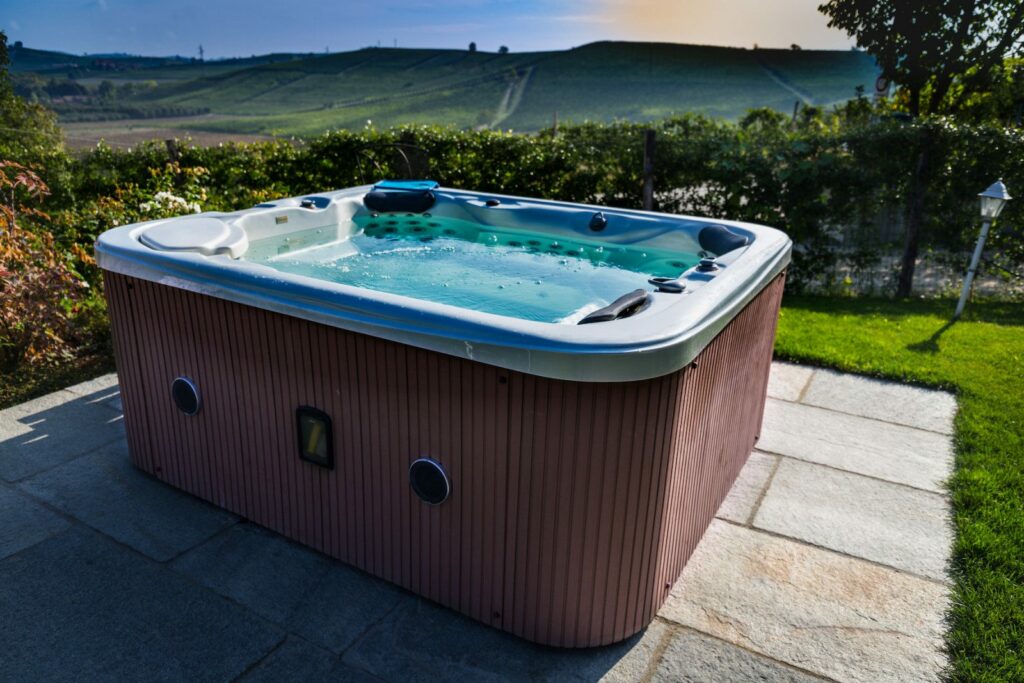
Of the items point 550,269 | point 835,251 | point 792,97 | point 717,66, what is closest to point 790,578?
point 550,269

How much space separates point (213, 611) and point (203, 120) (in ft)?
122

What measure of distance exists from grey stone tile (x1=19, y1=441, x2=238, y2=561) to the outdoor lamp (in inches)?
176

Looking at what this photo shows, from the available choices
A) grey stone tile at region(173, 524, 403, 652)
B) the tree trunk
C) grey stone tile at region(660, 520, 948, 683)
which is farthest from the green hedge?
grey stone tile at region(660, 520, 948, 683)

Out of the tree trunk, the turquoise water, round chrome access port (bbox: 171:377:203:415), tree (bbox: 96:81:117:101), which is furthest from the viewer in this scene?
tree (bbox: 96:81:117:101)

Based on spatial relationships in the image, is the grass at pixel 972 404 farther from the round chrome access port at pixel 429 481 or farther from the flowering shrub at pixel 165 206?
the flowering shrub at pixel 165 206

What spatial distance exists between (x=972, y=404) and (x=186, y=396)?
3481 millimetres

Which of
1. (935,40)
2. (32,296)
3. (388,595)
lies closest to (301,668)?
(388,595)

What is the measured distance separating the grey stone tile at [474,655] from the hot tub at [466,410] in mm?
43

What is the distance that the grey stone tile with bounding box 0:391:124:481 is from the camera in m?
2.66

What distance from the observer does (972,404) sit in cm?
326

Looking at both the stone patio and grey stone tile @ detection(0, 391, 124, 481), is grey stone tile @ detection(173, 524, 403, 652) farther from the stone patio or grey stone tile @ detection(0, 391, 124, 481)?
grey stone tile @ detection(0, 391, 124, 481)

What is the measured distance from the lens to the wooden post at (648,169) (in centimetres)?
554

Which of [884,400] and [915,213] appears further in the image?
[915,213]

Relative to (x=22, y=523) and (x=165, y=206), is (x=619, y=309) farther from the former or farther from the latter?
(x=165, y=206)
